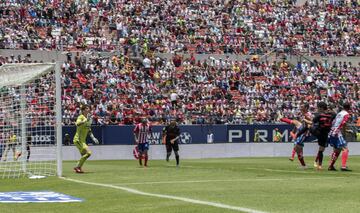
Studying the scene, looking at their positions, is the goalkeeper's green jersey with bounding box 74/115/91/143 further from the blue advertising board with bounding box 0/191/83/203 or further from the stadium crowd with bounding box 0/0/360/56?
the stadium crowd with bounding box 0/0/360/56

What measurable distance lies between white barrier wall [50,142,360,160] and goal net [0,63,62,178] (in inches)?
331

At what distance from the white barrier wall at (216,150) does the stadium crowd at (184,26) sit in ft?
36.5

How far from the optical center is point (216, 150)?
149 feet

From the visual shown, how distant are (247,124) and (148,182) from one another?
30.7 meters

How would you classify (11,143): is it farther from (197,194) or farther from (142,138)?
(197,194)

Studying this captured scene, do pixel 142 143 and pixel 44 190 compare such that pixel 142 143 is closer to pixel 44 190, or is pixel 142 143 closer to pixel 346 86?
pixel 44 190

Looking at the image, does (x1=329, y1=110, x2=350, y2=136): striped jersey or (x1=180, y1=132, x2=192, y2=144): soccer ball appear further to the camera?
(x1=180, y1=132, x2=192, y2=144): soccer ball

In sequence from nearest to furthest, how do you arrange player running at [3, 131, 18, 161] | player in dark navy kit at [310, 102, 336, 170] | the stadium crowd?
player in dark navy kit at [310, 102, 336, 170] < player running at [3, 131, 18, 161] < the stadium crowd

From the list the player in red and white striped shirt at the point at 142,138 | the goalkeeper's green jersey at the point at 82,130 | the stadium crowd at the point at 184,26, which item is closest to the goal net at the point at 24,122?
the goalkeeper's green jersey at the point at 82,130

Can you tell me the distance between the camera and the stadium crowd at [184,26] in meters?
52.5

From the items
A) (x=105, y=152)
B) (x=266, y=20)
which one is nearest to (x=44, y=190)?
(x=105, y=152)

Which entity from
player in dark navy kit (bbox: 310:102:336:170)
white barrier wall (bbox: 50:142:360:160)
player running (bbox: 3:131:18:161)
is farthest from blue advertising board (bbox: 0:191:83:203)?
white barrier wall (bbox: 50:142:360:160)

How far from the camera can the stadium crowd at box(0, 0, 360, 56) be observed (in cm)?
5247

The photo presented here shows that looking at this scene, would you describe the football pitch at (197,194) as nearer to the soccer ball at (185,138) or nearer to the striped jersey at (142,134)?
the striped jersey at (142,134)
